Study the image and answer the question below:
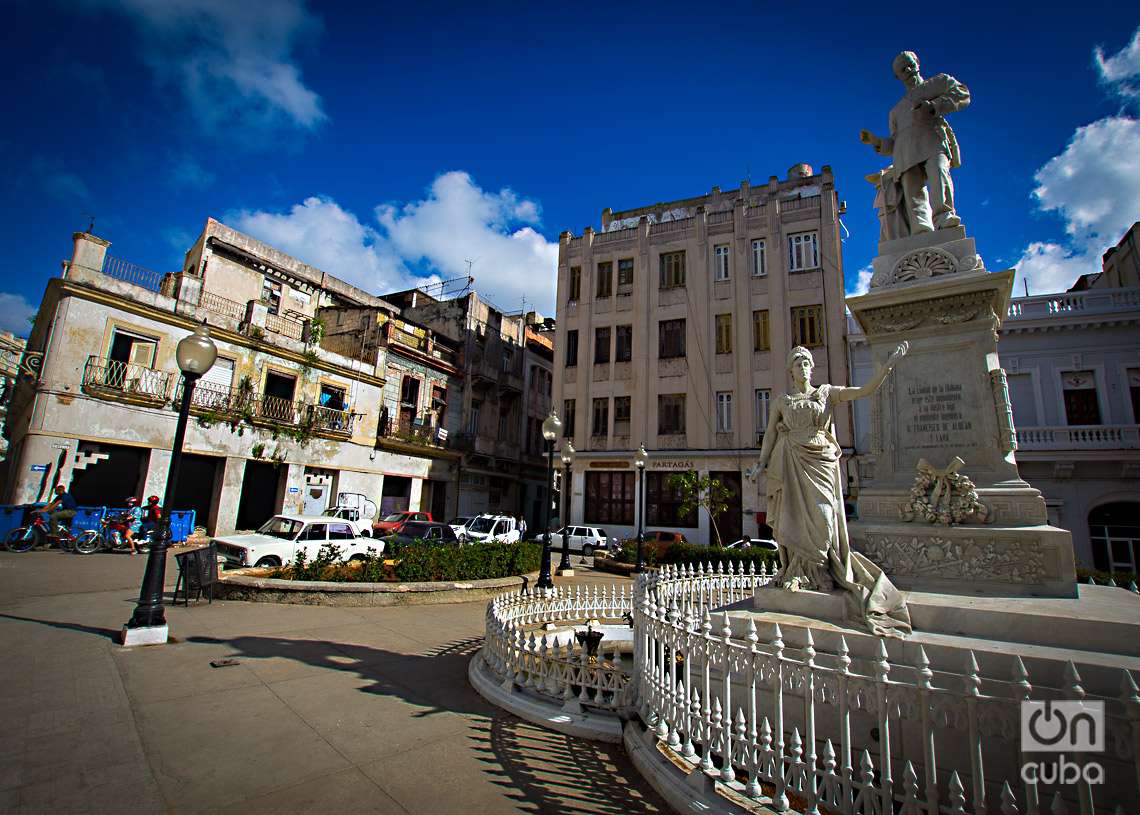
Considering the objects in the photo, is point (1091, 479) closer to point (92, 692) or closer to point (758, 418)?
point (758, 418)

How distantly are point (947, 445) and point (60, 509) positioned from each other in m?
21.3

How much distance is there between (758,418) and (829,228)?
969 centimetres

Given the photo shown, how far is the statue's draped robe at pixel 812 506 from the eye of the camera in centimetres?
472

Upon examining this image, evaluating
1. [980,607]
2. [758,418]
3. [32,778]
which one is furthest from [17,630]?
[758,418]

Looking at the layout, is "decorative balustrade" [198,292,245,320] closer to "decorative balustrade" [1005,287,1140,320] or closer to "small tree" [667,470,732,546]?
"small tree" [667,470,732,546]

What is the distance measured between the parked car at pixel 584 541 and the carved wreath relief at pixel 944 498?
18.9 metres

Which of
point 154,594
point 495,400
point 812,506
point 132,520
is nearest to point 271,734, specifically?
point 154,594

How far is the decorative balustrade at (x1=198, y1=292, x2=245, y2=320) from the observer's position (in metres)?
21.5

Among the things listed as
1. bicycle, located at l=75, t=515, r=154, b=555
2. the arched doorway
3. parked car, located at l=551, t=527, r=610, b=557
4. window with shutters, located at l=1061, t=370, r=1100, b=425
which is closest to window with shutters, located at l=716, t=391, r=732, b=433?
parked car, located at l=551, t=527, r=610, b=557

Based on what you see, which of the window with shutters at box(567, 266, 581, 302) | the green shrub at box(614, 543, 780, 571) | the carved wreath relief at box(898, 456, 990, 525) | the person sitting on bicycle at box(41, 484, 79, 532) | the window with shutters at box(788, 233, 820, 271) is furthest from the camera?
the window with shutters at box(567, 266, 581, 302)

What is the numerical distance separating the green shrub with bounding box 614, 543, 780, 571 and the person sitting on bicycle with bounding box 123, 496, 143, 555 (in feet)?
50.8

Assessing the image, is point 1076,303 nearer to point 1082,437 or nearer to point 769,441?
point 1082,437

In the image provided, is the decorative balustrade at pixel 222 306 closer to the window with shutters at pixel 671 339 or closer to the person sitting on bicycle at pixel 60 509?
the person sitting on bicycle at pixel 60 509

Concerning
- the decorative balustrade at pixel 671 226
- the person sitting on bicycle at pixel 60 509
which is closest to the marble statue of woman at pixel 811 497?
the person sitting on bicycle at pixel 60 509
